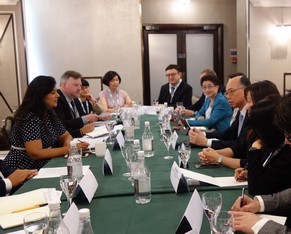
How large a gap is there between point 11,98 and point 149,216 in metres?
5.35

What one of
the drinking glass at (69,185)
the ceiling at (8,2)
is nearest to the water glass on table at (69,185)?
the drinking glass at (69,185)

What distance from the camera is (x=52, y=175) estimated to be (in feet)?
6.66

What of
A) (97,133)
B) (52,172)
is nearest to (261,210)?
(52,172)

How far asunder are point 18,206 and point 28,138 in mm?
1028

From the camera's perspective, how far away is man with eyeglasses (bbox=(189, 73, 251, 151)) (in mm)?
2561

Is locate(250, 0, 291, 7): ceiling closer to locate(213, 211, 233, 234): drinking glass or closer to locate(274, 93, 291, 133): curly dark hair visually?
locate(274, 93, 291, 133): curly dark hair

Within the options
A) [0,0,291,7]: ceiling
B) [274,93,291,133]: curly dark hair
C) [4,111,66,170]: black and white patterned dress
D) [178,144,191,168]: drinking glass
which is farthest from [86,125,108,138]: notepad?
[0,0,291,7]: ceiling

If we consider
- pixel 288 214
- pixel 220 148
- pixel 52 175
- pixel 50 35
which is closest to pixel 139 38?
pixel 50 35

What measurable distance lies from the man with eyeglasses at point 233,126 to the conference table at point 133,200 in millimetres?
342

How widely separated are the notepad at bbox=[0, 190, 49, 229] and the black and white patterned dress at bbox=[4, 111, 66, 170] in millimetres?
921

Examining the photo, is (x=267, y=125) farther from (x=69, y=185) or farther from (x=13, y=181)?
(x=13, y=181)

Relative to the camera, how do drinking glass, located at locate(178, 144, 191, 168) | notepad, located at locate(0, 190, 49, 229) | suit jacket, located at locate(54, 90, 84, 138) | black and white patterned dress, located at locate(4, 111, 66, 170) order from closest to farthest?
notepad, located at locate(0, 190, 49, 229), drinking glass, located at locate(178, 144, 191, 168), black and white patterned dress, located at locate(4, 111, 66, 170), suit jacket, located at locate(54, 90, 84, 138)

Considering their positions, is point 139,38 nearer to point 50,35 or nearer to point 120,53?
point 120,53

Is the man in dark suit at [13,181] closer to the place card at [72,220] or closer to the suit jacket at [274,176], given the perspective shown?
the place card at [72,220]
